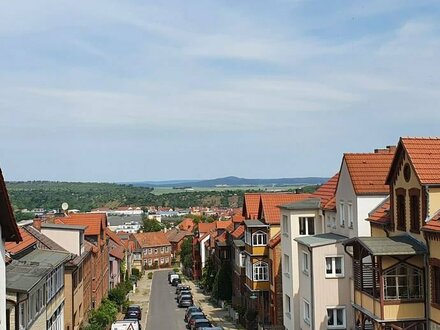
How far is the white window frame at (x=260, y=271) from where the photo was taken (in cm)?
4916

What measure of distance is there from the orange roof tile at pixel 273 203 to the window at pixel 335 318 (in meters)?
15.2

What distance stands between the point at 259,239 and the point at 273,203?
3090 millimetres

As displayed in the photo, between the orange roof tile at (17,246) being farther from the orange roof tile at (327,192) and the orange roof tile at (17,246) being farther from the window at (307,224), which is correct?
the orange roof tile at (327,192)

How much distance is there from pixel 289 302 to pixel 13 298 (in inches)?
791

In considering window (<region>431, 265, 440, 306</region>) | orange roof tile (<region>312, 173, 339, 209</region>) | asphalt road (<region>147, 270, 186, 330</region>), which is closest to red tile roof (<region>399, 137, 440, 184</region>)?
window (<region>431, 265, 440, 306</region>)

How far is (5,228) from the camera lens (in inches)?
798

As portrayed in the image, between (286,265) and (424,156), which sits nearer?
(424,156)

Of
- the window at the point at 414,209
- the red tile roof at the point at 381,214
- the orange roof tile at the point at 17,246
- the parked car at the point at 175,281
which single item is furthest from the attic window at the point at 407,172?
the parked car at the point at 175,281

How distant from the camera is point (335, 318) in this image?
107 feet

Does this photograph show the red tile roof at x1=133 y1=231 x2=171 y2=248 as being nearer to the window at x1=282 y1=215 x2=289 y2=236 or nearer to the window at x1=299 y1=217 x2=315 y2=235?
the window at x1=282 y1=215 x2=289 y2=236

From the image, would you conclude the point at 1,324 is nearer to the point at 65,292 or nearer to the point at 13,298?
the point at 13,298

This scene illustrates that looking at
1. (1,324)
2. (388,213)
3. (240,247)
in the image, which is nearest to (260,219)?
(240,247)

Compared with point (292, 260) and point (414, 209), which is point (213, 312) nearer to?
point (292, 260)

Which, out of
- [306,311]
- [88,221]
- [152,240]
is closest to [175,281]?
[152,240]
